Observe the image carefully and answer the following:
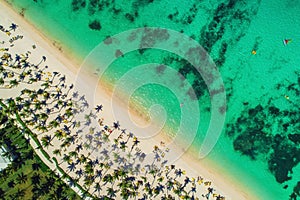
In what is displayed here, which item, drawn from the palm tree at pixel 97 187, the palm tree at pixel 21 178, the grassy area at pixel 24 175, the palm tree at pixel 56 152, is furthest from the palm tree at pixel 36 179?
the palm tree at pixel 97 187

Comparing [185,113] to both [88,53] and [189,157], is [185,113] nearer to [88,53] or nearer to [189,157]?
[189,157]

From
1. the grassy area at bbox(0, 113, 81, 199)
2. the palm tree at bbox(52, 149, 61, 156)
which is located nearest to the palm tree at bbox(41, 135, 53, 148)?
the palm tree at bbox(52, 149, 61, 156)

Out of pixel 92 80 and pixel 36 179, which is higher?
pixel 92 80

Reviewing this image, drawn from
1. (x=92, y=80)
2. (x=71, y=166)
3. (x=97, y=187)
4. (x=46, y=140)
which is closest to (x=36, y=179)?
(x=71, y=166)

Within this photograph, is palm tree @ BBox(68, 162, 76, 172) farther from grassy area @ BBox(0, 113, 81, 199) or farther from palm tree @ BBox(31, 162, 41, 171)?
palm tree @ BBox(31, 162, 41, 171)

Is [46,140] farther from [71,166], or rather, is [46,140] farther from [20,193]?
[20,193]

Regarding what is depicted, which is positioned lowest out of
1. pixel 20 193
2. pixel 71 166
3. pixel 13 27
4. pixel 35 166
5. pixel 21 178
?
pixel 20 193

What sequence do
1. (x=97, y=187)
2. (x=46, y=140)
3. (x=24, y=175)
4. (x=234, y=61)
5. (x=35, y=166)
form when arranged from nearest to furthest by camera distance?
(x=24, y=175) < (x=35, y=166) < (x=97, y=187) < (x=46, y=140) < (x=234, y=61)

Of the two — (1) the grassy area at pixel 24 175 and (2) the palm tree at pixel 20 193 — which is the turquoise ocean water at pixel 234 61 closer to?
(1) the grassy area at pixel 24 175
